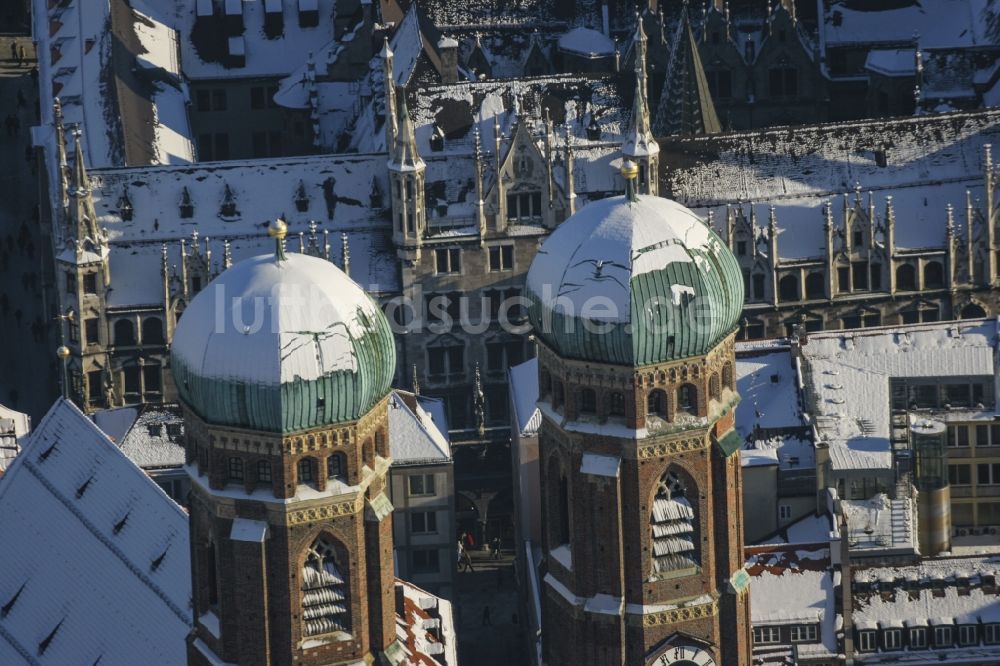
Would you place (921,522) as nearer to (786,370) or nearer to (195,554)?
(786,370)

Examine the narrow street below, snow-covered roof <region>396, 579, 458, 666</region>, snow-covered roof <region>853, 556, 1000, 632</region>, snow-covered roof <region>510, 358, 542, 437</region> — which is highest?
snow-covered roof <region>510, 358, 542, 437</region>

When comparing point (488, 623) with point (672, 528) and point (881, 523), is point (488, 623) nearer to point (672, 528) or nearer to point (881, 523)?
point (881, 523)

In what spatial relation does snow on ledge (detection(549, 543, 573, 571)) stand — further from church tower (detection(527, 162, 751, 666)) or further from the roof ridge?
the roof ridge

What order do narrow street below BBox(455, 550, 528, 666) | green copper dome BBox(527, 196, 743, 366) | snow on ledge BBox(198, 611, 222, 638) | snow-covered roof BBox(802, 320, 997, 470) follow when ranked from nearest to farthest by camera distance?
green copper dome BBox(527, 196, 743, 366) → snow on ledge BBox(198, 611, 222, 638) → narrow street below BBox(455, 550, 528, 666) → snow-covered roof BBox(802, 320, 997, 470)

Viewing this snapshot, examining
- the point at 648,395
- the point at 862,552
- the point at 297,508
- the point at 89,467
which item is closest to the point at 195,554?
the point at 297,508

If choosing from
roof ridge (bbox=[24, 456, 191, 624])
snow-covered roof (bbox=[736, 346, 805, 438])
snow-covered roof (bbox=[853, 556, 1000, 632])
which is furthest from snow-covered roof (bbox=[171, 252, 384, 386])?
Answer: snow-covered roof (bbox=[736, 346, 805, 438])

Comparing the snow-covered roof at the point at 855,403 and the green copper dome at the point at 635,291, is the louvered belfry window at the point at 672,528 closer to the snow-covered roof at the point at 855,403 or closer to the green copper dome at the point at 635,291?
the green copper dome at the point at 635,291

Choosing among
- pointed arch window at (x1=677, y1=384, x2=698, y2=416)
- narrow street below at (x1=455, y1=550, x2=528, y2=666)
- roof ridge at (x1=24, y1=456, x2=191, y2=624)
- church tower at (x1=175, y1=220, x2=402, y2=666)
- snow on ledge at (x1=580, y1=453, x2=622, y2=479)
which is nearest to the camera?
church tower at (x1=175, y1=220, x2=402, y2=666)

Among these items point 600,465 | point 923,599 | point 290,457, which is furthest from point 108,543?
point 923,599
